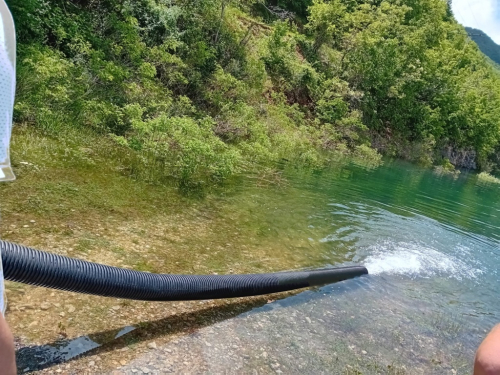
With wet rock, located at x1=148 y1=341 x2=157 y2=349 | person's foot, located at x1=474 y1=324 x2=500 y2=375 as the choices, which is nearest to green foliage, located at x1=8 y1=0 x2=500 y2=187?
wet rock, located at x1=148 y1=341 x2=157 y2=349

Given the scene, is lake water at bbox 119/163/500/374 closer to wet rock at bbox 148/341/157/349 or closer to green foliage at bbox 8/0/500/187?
wet rock at bbox 148/341/157/349

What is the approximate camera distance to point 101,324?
3971mm

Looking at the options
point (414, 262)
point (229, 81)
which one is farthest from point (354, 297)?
point (229, 81)

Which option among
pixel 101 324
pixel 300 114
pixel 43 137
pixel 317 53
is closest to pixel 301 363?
Answer: pixel 101 324

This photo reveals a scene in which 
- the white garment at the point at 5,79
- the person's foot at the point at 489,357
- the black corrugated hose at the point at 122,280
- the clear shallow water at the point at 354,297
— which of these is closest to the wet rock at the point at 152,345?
the clear shallow water at the point at 354,297

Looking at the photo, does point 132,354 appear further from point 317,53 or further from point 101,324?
point 317,53

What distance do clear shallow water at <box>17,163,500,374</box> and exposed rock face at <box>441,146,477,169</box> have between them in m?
35.9

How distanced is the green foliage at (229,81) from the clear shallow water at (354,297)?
2449mm

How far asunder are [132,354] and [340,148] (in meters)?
24.6

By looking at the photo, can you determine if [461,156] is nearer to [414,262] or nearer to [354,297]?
[414,262]

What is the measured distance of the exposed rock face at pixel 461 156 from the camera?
4609 centimetres

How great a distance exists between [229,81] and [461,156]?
137ft

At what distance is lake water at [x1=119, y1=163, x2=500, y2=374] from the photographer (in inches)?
166

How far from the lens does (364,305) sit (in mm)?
5875
